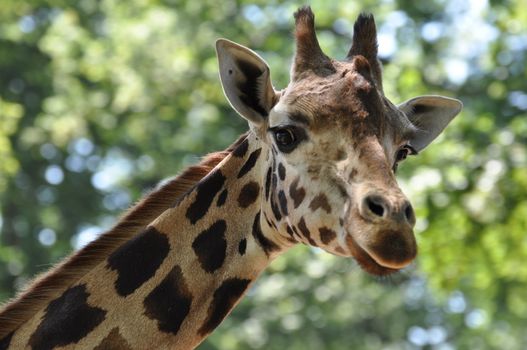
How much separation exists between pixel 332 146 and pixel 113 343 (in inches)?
63.4

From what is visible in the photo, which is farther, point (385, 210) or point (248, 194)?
point (248, 194)

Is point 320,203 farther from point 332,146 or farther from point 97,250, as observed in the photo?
point 97,250

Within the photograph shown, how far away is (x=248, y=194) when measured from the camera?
717 centimetres

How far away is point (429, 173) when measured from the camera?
57.4ft

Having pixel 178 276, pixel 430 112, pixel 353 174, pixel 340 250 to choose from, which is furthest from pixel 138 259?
pixel 430 112

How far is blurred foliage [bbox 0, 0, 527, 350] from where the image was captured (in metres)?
17.5

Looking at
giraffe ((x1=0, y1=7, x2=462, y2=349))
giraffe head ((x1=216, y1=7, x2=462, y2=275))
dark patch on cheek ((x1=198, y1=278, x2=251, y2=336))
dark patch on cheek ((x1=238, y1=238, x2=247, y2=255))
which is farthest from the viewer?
dark patch on cheek ((x1=238, y1=238, x2=247, y2=255))

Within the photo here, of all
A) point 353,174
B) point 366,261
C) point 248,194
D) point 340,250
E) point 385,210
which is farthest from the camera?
point 248,194

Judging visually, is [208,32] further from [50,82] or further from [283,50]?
[50,82]

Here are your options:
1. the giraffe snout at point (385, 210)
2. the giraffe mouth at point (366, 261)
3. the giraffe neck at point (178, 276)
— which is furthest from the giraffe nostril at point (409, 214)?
the giraffe neck at point (178, 276)

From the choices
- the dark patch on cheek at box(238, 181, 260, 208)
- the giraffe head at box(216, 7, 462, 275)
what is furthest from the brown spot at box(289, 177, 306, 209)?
the dark patch on cheek at box(238, 181, 260, 208)

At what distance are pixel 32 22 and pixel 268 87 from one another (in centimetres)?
2260

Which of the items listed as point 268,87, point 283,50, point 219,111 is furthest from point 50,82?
point 268,87

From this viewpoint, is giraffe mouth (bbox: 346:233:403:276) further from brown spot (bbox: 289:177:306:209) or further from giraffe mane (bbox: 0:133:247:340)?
giraffe mane (bbox: 0:133:247:340)
